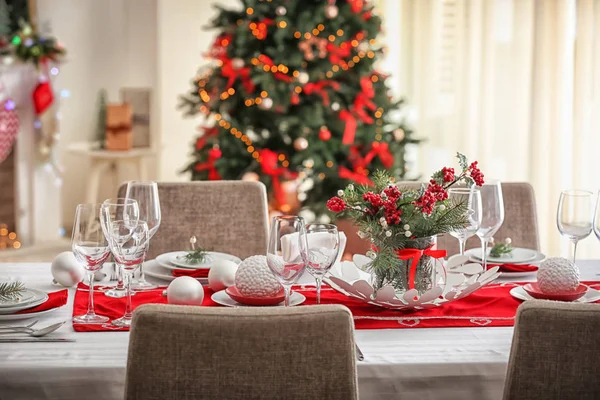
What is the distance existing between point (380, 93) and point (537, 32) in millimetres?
813

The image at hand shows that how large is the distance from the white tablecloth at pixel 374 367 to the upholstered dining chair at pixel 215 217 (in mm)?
861

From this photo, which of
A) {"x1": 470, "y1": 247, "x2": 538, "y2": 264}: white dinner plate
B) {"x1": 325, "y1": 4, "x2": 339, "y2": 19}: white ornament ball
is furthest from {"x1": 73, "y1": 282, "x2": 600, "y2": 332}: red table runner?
{"x1": 325, "y1": 4, "x2": 339, "y2": 19}: white ornament ball

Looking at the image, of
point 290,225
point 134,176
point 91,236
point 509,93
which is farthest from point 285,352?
point 134,176

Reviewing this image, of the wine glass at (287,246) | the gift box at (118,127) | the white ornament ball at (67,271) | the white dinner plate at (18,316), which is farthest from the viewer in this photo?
the gift box at (118,127)

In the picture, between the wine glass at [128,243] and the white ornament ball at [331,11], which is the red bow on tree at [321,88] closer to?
the white ornament ball at [331,11]

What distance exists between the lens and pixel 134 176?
6164 millimetres

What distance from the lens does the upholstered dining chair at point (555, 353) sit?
1179 mm

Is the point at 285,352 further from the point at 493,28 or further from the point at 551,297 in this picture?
the point at 493,28

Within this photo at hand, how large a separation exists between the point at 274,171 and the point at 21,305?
259 cm

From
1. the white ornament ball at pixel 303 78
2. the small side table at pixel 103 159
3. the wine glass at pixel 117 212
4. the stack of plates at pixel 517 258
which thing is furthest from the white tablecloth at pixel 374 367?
the small side table at pixel 103 159

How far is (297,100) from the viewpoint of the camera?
13.6 ft

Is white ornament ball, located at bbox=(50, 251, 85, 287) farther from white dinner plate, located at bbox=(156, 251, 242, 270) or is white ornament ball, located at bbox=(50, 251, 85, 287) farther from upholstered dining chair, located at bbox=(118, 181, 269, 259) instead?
upholstered dining chair, located at bbox=(118, 181, 269, 259)

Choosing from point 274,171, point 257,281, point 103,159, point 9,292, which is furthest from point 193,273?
point 103,159

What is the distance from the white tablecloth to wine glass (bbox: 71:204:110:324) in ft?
0.30
